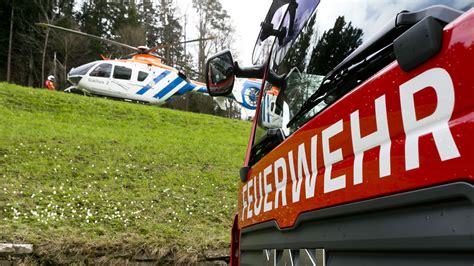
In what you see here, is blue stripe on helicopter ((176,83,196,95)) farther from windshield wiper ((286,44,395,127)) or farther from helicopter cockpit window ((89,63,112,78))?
windshield wiper ((286,44,395,127))

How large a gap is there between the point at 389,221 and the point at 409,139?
203 mm

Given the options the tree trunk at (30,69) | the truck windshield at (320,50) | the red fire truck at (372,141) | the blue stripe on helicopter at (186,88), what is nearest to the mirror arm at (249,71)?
the truck windshield at (320,50)

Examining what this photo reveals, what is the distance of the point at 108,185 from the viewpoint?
6.29 metres

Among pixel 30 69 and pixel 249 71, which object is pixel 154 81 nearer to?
pixel 249 71

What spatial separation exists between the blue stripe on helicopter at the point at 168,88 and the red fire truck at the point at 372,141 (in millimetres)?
15518

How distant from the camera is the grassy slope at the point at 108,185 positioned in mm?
4676

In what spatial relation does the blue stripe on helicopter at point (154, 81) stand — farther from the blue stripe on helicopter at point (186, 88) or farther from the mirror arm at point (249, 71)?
the mirror arm at point (249, 71)

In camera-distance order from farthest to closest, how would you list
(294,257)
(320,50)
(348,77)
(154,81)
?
(154,81), (320,50), (294,257), (348,77)

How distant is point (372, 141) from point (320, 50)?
66cm

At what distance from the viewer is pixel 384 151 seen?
1.00m

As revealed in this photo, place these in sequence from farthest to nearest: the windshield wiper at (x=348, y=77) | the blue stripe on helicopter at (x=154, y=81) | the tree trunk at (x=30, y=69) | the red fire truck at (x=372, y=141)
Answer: the tree trunk at (x=30, y=69), the blue stripe on helicopter at (x=154, y=81), the windshield wiper at (x=348, y=77), the red fire truck at (x=372, y=141)

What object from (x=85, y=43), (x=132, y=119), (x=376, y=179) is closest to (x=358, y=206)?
(x=376, y=179)

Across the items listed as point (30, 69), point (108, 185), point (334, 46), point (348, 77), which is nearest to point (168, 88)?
point (108, 185)

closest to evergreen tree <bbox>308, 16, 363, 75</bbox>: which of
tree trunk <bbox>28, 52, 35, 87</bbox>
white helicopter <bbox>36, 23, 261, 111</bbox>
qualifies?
white helicopter <bbox>36, 23, 261, 111</bbox>
